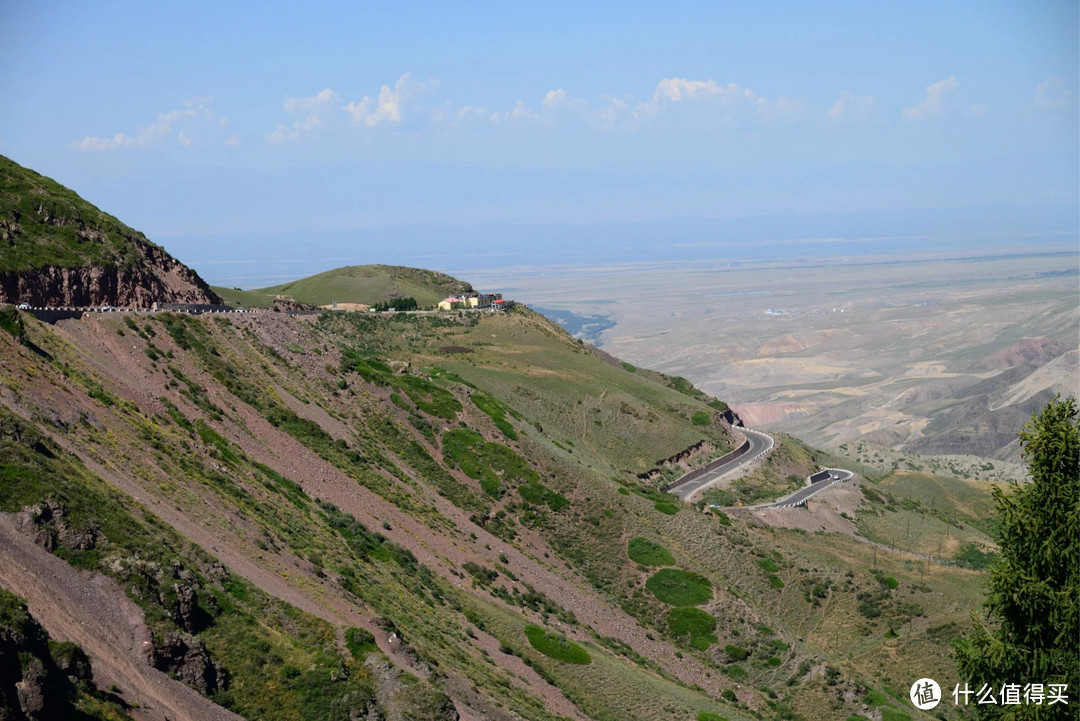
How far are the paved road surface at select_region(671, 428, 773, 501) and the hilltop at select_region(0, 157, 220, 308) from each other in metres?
34.2

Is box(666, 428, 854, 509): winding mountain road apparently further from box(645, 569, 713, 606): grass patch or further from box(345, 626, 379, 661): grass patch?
box(345, 626, 379, 661): grass patch

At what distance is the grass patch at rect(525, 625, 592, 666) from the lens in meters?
36.1

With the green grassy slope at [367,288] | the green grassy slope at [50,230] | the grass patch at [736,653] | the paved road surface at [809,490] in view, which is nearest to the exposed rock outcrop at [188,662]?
the green grassy slope at [50,230]

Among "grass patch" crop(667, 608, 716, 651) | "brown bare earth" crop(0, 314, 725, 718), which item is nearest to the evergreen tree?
"brown bare earth" crop(0, 314, 725, 718)

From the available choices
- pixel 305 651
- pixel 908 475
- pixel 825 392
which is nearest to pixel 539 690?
pixel 305 651

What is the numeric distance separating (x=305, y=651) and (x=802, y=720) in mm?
23687

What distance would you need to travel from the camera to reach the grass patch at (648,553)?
49.2 metres

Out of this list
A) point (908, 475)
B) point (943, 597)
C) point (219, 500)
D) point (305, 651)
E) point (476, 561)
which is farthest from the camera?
point (908, 475)

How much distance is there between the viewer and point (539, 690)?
3250 cm

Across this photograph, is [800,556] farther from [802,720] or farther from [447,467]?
[447,467]

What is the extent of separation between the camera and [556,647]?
120ft

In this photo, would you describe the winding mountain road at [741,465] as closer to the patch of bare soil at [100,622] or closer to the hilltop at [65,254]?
the hilltop at [65,254]

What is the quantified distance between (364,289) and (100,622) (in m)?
86.1

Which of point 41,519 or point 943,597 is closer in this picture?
point 41,519
